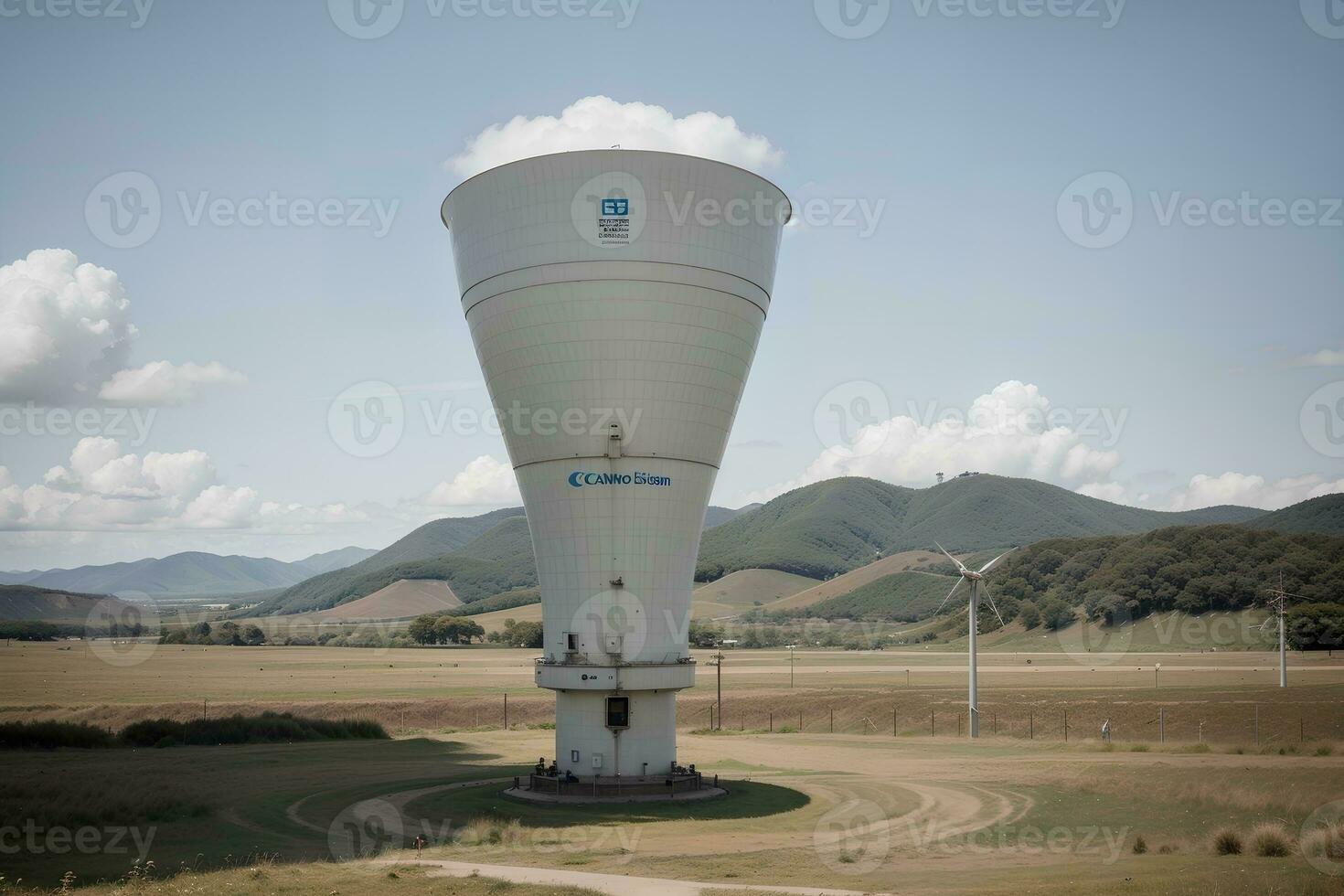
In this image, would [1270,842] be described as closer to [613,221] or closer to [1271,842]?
[1271,842]

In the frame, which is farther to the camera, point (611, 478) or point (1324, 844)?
point (611, 478)

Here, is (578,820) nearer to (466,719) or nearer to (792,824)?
(792,824)

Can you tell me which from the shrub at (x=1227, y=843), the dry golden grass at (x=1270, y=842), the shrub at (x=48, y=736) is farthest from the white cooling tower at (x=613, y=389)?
the shrub at (x=48, y=736)

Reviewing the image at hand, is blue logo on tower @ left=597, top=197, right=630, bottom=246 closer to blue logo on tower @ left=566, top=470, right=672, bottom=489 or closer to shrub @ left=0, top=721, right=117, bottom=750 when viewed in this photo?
blue logo on tower @ left=566, top=470, right=672, bottom=489

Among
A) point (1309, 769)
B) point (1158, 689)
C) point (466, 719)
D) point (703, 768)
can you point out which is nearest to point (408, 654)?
point (466, 719)

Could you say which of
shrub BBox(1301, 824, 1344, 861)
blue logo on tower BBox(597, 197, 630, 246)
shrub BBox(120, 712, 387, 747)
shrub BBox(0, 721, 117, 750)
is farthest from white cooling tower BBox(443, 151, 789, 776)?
shrub BBox(0, 721, 117, 750)

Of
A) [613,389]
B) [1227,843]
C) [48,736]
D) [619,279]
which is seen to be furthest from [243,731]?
[1227,843]
